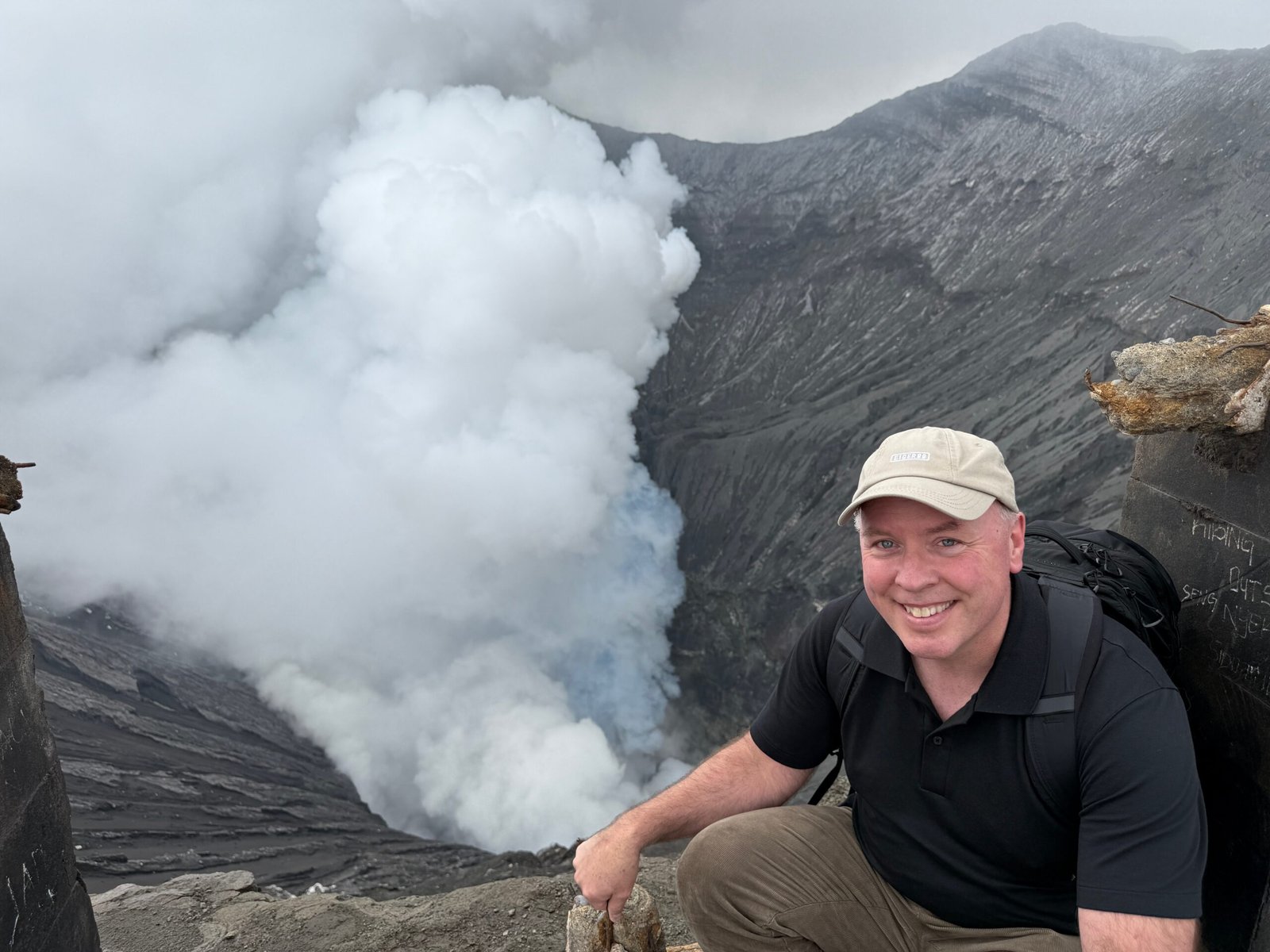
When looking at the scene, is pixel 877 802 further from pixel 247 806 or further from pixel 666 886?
pixel 247 806

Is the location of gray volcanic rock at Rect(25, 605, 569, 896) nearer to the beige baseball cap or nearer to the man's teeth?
the man's teeth

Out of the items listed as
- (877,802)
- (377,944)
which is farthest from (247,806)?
(877,802)

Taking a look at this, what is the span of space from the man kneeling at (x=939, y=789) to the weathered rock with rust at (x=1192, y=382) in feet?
2.87

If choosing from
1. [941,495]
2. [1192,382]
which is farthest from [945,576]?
[1192,382]

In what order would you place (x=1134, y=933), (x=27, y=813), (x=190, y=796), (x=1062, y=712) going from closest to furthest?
(x=1134, y=933), (x=1062, y=712), (x=27, y=813), (x=190, y=796)

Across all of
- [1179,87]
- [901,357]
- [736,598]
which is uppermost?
[1179,87]

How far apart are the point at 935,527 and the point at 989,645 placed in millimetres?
293

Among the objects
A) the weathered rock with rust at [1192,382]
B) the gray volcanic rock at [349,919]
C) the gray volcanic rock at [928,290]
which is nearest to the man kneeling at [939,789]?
the weathered rock with rust at [1192,382]

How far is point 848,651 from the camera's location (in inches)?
80.8

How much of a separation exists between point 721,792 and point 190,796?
14.4m

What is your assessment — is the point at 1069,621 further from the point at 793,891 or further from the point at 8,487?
the point at 8,487

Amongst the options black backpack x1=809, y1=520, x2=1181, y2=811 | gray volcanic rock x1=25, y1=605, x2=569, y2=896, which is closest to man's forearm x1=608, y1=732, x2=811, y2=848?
black backpack x1=809, y1=520, x2=1181, y2=811

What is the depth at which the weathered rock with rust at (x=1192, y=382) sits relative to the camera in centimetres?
237

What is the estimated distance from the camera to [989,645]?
183 centimetres
